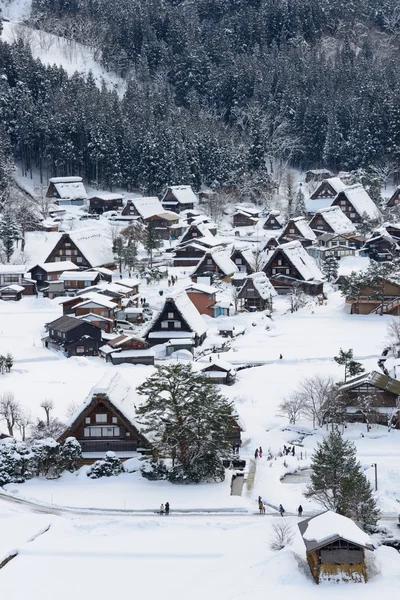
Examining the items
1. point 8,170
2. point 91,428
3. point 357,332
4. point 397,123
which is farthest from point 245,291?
point 397,123

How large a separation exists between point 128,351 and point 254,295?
418 inches

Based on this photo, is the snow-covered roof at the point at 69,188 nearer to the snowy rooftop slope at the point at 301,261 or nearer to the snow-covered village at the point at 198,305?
the snow-covered village at the point at 198,305

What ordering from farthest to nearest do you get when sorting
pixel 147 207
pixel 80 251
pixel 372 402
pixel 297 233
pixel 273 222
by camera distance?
pixel 273 222, pixel 147 207, pixel 297 233, pixel 80 251, pixel 372 402

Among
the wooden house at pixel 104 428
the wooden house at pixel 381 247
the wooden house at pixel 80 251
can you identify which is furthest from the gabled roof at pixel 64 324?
the wooden house at pixel 381 247

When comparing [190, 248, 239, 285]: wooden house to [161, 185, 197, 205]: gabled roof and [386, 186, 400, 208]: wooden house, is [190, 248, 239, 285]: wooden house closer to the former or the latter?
[161, 185, 197, 205]: gabled roof

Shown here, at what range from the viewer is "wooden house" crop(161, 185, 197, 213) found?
67.1 metres

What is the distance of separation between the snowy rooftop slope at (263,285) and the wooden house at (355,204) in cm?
1963

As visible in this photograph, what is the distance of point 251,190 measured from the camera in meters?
71.9

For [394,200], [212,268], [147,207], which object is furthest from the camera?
[394,200]

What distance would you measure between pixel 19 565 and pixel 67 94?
61546 mm

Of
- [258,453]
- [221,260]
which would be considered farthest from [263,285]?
[258,453]

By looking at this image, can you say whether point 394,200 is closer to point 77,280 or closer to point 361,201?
point 361,201

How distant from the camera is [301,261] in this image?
172ft

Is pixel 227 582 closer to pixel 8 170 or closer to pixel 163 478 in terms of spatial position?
pixel 163 478
